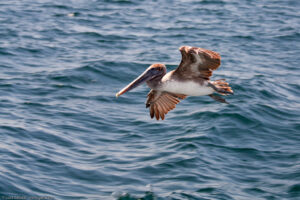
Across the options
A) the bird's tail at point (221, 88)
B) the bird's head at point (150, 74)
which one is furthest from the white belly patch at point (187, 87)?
the bird's head at point (150, 74)

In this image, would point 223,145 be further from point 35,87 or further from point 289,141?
point 35,87

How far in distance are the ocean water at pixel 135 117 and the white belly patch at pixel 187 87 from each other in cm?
208

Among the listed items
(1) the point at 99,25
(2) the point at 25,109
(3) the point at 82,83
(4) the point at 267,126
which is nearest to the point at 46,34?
(1) the point at 99,25

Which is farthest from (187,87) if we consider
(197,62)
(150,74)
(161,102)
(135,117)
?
(135,117)

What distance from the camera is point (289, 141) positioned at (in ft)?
39.0

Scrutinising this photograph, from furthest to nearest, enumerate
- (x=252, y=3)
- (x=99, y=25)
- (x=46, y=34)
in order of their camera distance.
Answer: (x=252, y=3) < (x=99, y=25) < (x=46, y=34)

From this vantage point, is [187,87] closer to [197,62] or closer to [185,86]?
[185,86]

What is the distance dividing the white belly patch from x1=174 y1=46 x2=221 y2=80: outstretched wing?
13 centimetres

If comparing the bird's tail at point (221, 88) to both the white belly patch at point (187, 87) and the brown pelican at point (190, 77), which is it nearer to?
the brown pelican at point (190, 77)

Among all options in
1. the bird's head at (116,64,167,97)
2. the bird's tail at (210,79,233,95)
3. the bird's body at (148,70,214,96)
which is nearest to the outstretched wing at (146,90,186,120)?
the bird's head at (116,64,167,97)

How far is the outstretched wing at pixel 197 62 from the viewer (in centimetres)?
758

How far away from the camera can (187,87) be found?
328 inches

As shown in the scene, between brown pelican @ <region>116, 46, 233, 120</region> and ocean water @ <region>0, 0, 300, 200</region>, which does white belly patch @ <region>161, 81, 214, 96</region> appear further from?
ocean water @ <region>0, 0, 300, 200</region>

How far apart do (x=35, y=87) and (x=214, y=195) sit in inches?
252
